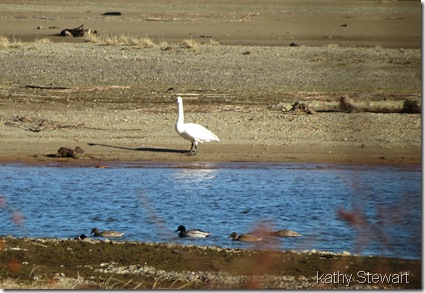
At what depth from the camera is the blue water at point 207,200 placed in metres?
10.1

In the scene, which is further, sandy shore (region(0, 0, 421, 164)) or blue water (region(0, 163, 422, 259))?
sandy shore (region(0, 0, 421, 164))

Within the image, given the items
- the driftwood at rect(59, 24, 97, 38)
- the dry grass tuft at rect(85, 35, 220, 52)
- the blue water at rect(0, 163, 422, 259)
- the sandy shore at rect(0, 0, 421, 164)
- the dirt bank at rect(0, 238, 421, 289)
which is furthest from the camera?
the driftwood at rect(59, 24, 97, 38)

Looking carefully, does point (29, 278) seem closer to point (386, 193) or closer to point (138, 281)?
point (138, 281)

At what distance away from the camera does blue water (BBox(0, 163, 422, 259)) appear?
10141 mm

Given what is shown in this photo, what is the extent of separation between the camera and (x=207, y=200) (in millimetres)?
12250

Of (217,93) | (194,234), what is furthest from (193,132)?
(217,93)

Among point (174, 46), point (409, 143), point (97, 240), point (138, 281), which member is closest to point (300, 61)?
point (174, 46)

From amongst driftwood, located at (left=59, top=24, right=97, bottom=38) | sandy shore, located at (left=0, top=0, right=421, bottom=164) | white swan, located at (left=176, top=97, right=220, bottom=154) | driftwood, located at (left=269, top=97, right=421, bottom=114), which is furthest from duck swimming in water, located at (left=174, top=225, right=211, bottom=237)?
driftwood, located at (left=59, top=24, right=97, bottom=38)

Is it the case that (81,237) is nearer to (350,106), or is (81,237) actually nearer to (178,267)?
(178,267)

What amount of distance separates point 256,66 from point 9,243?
1419 cm

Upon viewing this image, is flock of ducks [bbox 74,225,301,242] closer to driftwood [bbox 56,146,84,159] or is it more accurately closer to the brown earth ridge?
the brown earth ridge

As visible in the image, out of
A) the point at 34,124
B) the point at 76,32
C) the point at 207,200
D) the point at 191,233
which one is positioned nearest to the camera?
the point at 191,233

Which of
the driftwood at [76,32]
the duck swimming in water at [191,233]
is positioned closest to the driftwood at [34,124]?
the duck swimming in water at [191,233]

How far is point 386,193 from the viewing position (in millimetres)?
12031
